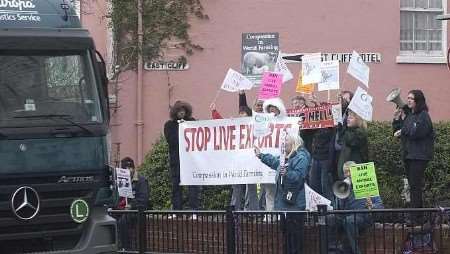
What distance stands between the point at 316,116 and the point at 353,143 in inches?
36.6

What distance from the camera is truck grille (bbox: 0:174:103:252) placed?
28.9 feet

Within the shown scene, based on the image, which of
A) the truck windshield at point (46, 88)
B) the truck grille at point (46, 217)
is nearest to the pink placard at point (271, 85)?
the truck windshield at point (46, 88)

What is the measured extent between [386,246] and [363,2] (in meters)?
8.82

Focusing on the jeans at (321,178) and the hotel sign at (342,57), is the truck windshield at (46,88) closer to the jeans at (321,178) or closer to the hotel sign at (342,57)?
the jeans at (321,178)

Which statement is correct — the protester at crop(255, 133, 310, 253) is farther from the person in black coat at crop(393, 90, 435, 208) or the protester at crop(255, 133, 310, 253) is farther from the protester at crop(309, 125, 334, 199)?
the person in black coat at crop(393, 90, 435, 208)

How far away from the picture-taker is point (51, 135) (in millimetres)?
8969

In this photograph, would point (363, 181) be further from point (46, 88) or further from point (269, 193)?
point (46, 88)

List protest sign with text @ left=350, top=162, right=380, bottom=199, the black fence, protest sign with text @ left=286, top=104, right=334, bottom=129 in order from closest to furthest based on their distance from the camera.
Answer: the black fence
protest sign with text @ left=350, top=162, right=380, bottom=199
protest sign with text @ left=286, top=104, right=334, bottom=129

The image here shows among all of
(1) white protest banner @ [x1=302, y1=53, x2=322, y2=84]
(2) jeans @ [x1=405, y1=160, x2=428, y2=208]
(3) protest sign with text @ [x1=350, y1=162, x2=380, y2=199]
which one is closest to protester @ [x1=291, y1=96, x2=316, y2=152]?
(1) white protest banner @ [x1=302, y1=53, x2=322, y2=84]

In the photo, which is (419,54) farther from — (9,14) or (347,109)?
(9,14)

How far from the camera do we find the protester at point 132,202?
11625mm

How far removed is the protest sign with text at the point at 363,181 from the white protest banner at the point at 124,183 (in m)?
4.10

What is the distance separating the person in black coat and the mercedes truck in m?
4.35

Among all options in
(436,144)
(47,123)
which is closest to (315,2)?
(436,144)
